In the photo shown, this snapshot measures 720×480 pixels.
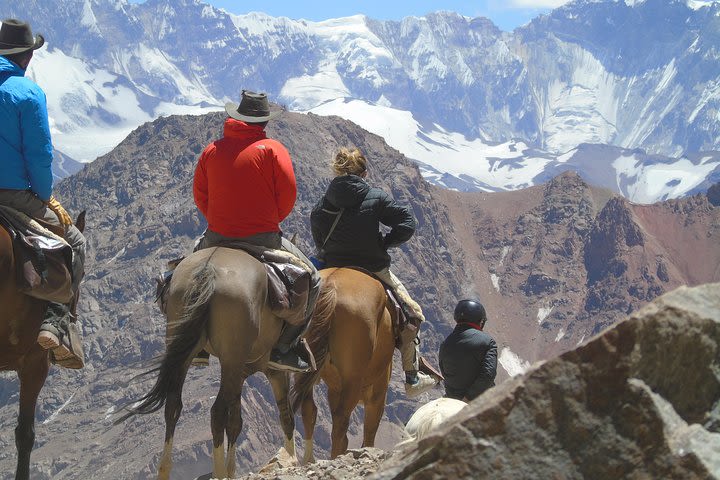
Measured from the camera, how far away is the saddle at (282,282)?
434 inches

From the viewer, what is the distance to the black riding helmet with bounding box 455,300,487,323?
12.5 m

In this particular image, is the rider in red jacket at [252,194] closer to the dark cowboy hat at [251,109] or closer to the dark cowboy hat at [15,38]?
the dark cowboy hat at [251,109]

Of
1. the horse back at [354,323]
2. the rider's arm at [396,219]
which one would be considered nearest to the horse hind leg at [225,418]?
the horse back at [354,323]

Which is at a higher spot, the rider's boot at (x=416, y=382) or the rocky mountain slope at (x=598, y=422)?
the rocky mountain slope at (x=598, y=422)

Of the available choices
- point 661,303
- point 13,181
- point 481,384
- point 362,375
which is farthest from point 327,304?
point 661,303

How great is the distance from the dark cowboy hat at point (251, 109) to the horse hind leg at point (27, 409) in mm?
3434

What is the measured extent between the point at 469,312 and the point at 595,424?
706 cm

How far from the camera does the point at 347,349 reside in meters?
12.6

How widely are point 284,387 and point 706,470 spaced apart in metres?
7.66

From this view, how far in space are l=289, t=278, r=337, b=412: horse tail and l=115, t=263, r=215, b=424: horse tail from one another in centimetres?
247

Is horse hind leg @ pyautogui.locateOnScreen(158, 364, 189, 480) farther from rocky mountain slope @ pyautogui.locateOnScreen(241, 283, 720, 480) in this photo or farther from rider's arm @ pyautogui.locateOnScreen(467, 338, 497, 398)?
rocky mountain slope @ pyautogui.locateOnScreen(241, 283, 720, 480)

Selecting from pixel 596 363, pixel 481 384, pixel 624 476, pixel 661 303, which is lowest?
pixel 481 384

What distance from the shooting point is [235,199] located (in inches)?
458

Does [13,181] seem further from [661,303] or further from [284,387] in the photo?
[661,303]
